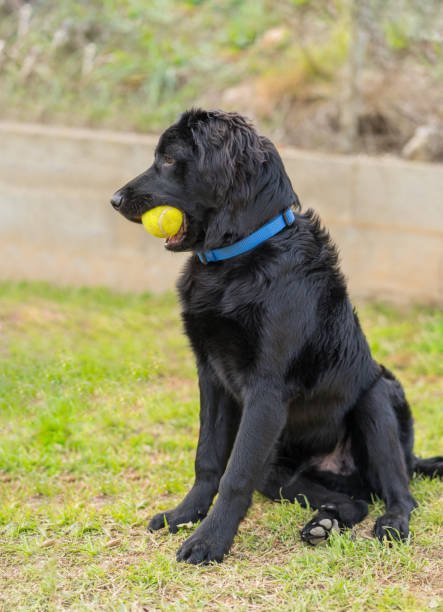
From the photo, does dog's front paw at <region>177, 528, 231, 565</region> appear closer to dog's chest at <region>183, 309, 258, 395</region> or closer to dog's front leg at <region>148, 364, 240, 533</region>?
dog's front leg at <region>148, 364, 240, 533</region>

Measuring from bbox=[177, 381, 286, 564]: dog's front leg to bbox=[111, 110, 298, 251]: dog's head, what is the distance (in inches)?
23.8

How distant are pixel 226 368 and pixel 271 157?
81 centimetres

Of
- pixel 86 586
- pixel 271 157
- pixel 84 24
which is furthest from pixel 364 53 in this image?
pixel 86 586

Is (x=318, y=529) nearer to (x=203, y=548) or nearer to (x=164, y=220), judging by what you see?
(x=203, y=548)

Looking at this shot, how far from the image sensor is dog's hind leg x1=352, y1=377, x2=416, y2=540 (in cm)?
321

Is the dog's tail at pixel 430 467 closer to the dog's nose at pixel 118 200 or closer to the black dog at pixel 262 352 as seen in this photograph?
the black dog at pixel 262 352

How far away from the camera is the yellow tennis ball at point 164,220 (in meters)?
3.04

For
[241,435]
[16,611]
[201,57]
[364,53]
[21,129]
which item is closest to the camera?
[16,611]

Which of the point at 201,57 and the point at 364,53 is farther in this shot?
the point at 201,57

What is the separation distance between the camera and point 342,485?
339cm

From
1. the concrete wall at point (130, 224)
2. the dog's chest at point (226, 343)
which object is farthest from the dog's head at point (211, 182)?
the concrete wall at point (130, 224)

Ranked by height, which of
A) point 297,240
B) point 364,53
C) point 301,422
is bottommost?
point 301,422

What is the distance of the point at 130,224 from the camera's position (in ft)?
20.2

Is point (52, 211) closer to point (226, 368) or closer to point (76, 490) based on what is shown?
point (76, 490)
